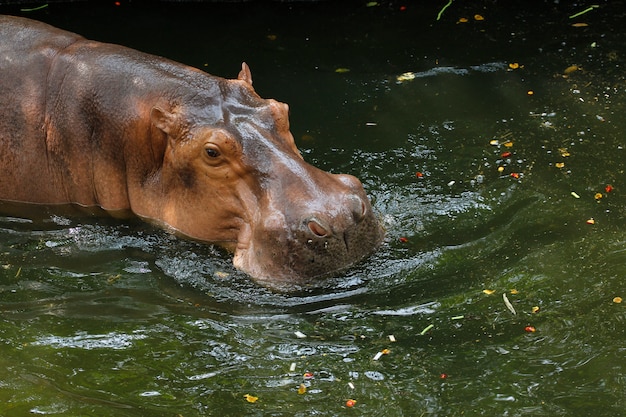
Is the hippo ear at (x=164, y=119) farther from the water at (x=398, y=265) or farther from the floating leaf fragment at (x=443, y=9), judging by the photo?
the floating leaf fragment at (x=443, y=9)

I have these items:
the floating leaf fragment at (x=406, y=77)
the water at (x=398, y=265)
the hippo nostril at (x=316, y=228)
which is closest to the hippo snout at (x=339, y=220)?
the hippo nostril at (x=316, y=228)

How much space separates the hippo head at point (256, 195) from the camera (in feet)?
20.0

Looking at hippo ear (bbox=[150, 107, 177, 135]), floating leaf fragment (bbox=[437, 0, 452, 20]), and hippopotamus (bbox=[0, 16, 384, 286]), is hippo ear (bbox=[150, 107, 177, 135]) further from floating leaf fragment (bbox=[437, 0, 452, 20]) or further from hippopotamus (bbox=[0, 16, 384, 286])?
floating leaf fragment (bbox=[437, 0, 452, 20])

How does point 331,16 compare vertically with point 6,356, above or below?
above

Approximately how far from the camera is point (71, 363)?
5.70 meters

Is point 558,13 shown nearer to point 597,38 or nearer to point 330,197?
point 597,38

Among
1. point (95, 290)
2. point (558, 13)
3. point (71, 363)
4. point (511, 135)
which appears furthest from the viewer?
point (558, 13)

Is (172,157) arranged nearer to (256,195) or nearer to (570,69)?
(256,195)

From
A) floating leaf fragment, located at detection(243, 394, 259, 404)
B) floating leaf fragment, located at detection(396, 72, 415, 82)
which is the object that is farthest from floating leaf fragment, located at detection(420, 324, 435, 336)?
floating leaf fragment, located at detection(396, 72, 415, 82)

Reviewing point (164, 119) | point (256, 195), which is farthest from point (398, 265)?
point (164, 119)

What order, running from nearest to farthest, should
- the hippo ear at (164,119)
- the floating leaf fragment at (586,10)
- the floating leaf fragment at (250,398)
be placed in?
the floating leaf fragment at (250,398) → the hippo ear at (164,119) → the floating leaf fragment at (586,10)

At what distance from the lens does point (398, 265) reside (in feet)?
21.6

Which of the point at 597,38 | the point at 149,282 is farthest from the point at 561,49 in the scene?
the point at 149,282

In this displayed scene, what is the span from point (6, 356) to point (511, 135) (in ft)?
14.4
